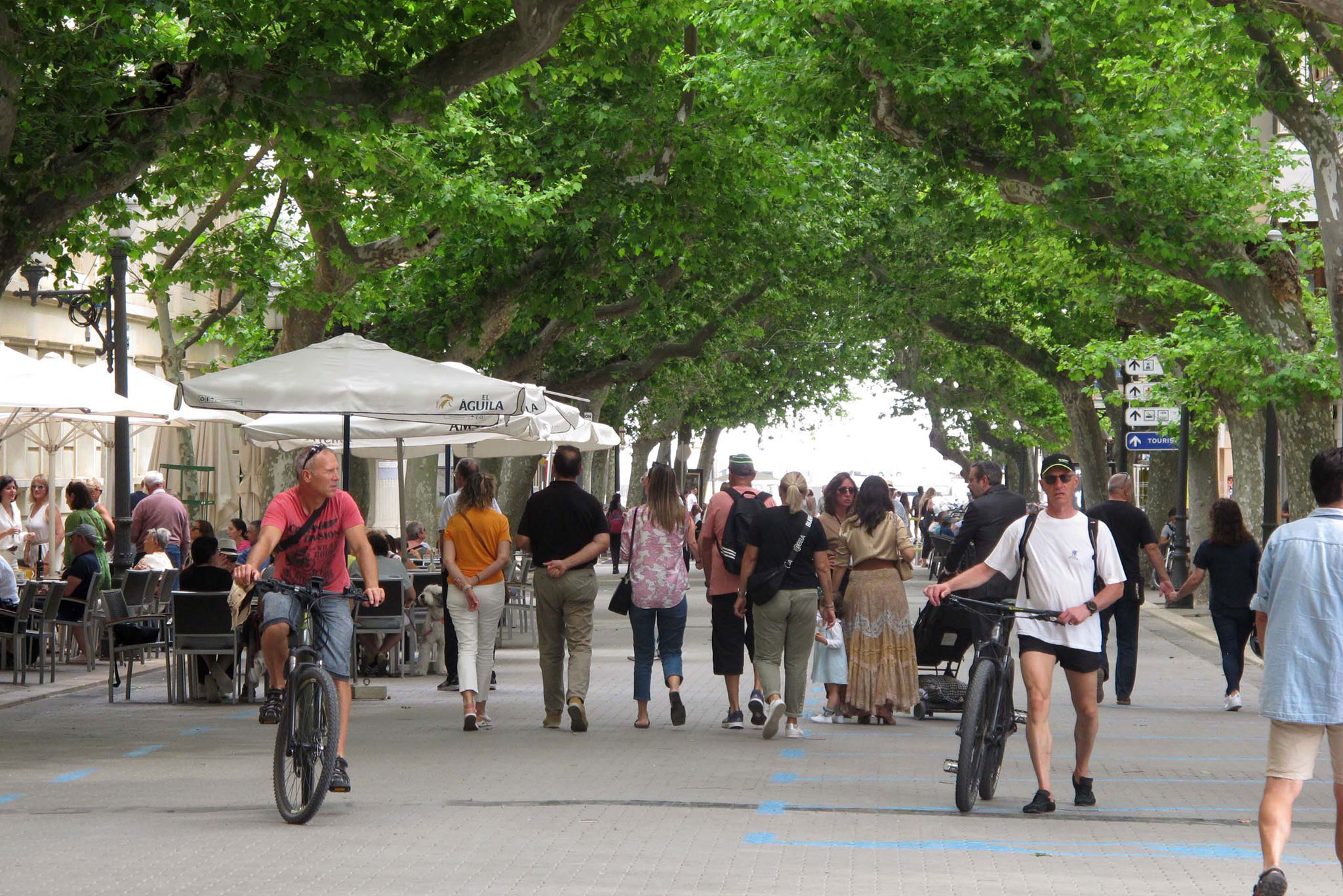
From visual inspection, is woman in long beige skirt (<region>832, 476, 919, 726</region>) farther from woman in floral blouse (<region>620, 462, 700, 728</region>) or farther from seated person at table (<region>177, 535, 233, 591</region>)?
seated person at table (<region>177, 535, 233, 591</region>)

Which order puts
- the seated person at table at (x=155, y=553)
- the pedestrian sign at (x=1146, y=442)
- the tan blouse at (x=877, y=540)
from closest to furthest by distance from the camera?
1. the tan blouse at (x=877, y=540)
2. the seated person at table at (x=155, y=553)
3. the pedestrian sign at (x=1146, y=442)

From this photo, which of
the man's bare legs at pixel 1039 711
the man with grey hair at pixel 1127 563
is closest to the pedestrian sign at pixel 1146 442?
the man with grey hair at pixel 1127 563

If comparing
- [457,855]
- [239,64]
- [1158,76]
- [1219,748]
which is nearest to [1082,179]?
[1158,76]

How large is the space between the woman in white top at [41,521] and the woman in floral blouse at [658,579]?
9.96m

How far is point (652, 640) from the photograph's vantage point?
13.1 metres

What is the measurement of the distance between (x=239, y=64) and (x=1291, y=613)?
331 inches

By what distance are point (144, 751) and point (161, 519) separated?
10267 mm

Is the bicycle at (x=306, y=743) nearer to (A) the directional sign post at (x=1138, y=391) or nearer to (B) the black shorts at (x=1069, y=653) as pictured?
(B) the black shorts at (x=1069, y=653)

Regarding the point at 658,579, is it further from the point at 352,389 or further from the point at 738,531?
the point at 352,389

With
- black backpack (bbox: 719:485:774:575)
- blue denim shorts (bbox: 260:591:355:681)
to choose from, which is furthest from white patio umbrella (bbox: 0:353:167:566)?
blue denim shorts (bbox: 260:591:355:681)

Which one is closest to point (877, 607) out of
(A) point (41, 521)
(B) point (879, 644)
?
(B) point (879, 644)

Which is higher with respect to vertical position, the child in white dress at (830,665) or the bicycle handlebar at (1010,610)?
the bicycle handlebar at (1010,610)

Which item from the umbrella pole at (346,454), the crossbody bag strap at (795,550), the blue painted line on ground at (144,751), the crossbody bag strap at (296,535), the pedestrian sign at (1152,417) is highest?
the pedestrian sign at (1152,417)

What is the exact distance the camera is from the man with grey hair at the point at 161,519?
21438 mm
